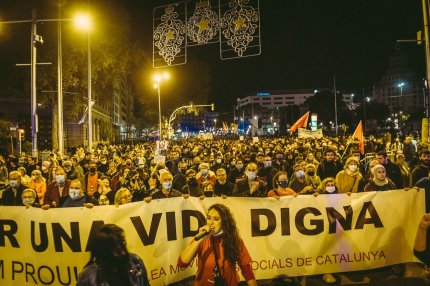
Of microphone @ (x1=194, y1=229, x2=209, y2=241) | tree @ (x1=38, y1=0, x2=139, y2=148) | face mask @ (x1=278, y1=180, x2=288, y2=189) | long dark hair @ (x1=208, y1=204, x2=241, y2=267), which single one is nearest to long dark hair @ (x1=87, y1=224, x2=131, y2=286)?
microphone @ (x1=194, y1=229, x2=209, y2=241)

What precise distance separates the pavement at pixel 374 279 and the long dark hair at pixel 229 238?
1970mm

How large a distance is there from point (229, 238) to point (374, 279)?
2.97 metres

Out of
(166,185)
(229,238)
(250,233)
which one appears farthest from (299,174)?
(229,238)

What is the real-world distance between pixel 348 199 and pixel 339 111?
92.1 metres

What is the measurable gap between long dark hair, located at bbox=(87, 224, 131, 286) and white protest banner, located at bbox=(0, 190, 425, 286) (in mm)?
2354

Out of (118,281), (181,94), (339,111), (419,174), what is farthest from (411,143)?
(339,111)

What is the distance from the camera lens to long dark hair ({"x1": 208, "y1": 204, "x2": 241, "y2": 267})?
388 centimetres

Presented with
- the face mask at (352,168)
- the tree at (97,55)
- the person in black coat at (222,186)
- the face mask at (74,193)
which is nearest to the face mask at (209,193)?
the person in black coat at (222,186)

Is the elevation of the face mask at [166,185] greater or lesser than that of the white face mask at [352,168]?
lesser

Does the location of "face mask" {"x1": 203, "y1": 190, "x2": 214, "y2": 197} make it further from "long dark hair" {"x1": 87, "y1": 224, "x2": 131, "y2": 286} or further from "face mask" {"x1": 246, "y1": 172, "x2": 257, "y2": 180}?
"long dark hair" {"x1": 87, "y1": 224, "x2": 131, "y2": 286}

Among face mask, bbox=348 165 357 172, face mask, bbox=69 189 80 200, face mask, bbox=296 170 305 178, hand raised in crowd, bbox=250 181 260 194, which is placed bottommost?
hand raised in crowd, bbox=250 181 260 194

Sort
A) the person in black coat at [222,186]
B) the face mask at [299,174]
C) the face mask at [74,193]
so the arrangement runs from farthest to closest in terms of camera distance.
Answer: the face mask at [299,174] < the person in black coat at [222,186] < the face mask at [74,193]

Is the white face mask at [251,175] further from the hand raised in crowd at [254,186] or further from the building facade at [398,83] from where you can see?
the building facade at [398,83]

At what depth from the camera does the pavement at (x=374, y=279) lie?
5.79m
